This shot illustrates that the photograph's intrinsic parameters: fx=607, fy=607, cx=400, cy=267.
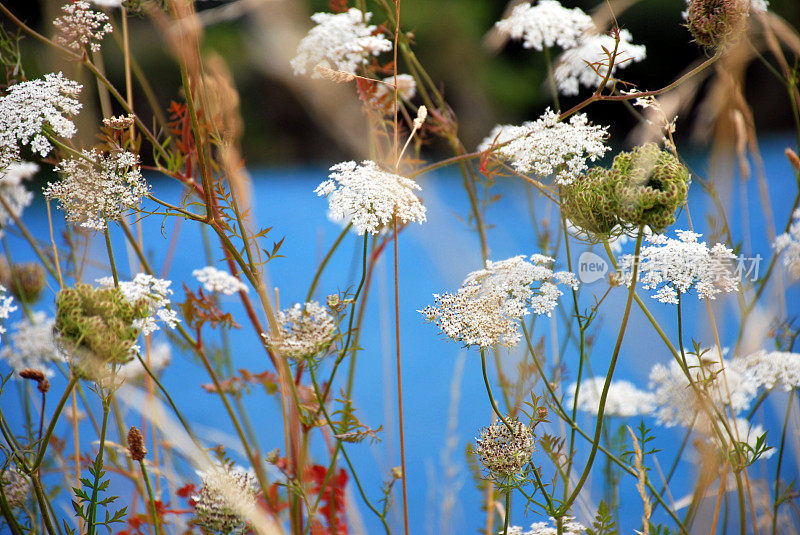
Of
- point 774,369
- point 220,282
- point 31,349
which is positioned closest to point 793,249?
point 774,369

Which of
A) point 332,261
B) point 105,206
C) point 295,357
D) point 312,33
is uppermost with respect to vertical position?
point 332,261

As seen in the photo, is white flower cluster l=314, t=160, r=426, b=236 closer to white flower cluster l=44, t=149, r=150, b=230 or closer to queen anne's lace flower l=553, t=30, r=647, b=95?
white flower cluster l=44, t=149, r=150, b=230

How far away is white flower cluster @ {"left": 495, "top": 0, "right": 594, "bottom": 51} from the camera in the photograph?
2.14ft

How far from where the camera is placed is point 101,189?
44cm

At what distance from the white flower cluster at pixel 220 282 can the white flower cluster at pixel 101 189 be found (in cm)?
10

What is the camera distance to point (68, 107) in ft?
1.47

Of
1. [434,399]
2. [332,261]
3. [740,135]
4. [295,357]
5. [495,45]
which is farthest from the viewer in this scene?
[332,261]

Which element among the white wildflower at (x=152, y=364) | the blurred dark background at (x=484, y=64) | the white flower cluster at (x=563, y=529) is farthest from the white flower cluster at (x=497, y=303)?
the blurred dark background at (x=484, y=64)

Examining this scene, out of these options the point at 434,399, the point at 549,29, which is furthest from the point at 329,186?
the point at 434,399

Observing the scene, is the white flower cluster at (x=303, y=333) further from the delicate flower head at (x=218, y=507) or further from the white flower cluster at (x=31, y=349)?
the white flower cluster at (x=31, y=349)

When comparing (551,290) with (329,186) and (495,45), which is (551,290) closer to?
(329,186)

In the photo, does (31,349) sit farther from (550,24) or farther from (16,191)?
(550,24)

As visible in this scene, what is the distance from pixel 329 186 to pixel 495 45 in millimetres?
367

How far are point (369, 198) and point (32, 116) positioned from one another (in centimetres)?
25
